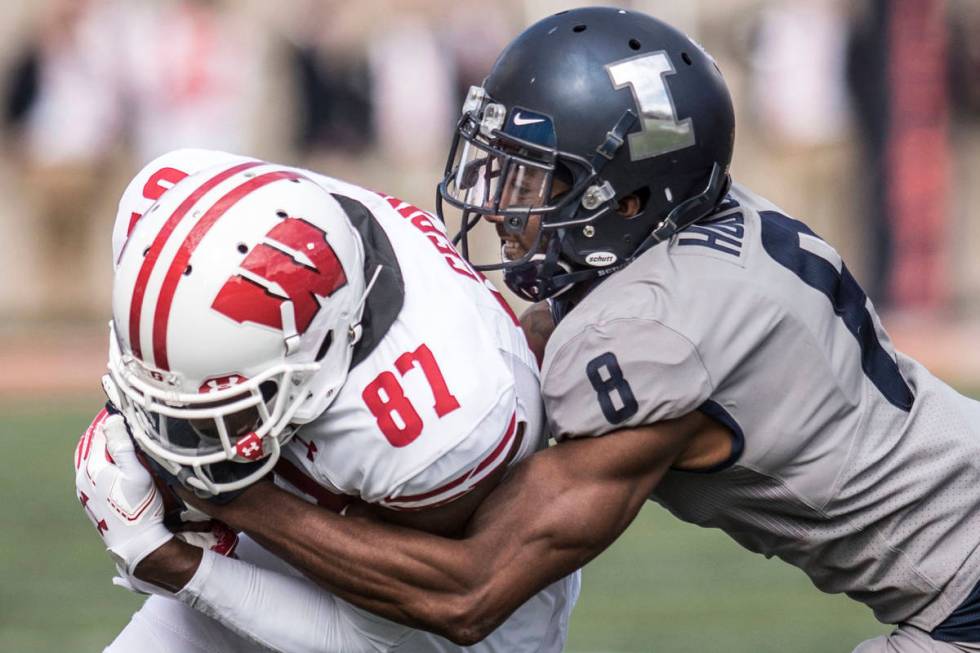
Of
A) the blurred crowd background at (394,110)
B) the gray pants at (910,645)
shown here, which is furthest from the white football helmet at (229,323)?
the blurred crowd background at (394,110)

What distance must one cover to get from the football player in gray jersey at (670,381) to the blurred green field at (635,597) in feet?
7.37

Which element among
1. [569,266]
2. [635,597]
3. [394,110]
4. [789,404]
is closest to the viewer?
[789,404]

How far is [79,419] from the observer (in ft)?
31.3

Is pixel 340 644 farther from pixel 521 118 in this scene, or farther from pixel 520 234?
pixel 521 118

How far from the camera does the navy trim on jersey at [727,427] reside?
2.89 metres

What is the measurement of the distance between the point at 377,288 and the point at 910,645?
4.28 feet

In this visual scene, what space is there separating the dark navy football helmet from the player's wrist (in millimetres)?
868

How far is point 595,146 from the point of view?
124 inches

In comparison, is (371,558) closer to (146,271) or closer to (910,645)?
(146,271)

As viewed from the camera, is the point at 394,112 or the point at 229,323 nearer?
the point at 229,323

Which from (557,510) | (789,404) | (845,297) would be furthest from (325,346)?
(845,297)

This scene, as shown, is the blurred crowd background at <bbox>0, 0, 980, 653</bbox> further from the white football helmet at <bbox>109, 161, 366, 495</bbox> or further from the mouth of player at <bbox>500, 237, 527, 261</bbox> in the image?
the white football helmet at <bbox>109, 161, 366, 495</bbox>

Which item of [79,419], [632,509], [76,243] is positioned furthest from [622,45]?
[76,243]

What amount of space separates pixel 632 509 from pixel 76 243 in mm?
11193
